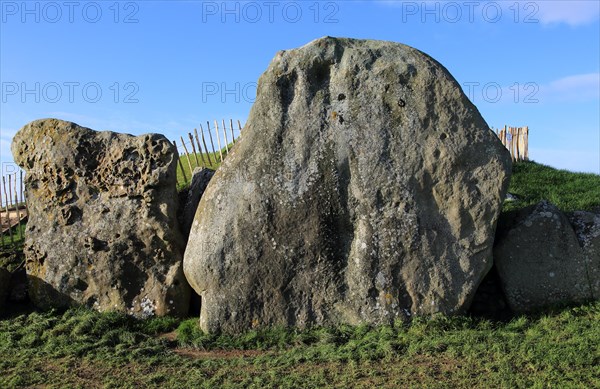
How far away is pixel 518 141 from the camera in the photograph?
23.8m

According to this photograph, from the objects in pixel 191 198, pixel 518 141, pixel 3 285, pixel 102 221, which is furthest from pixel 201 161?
pixel 102 221

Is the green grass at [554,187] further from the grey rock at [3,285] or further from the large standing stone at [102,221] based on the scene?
the grey rock at [3,285]

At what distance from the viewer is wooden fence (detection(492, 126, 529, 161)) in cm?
2366

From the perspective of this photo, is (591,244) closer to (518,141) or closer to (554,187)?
(554,187)

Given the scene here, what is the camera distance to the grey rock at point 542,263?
917cm

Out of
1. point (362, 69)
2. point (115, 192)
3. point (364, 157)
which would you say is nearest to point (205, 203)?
point (115, 192)

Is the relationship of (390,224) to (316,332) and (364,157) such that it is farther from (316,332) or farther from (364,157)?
(316,332)

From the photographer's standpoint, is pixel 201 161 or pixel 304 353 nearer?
pixel 304 353

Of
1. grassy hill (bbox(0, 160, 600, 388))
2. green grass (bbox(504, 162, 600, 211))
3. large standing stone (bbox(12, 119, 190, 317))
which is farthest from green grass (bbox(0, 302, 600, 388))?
Result: green grass (bbox(504, 162, 600, 211))

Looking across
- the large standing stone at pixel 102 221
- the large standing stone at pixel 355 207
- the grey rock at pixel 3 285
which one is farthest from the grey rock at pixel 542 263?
the grey rock at pixel 3 285

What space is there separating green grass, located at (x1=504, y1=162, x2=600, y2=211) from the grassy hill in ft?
24.5

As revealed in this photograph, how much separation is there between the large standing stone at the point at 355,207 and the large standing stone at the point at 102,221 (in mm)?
867

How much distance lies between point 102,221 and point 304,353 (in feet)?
13.0

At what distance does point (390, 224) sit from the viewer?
8797 millimetres
